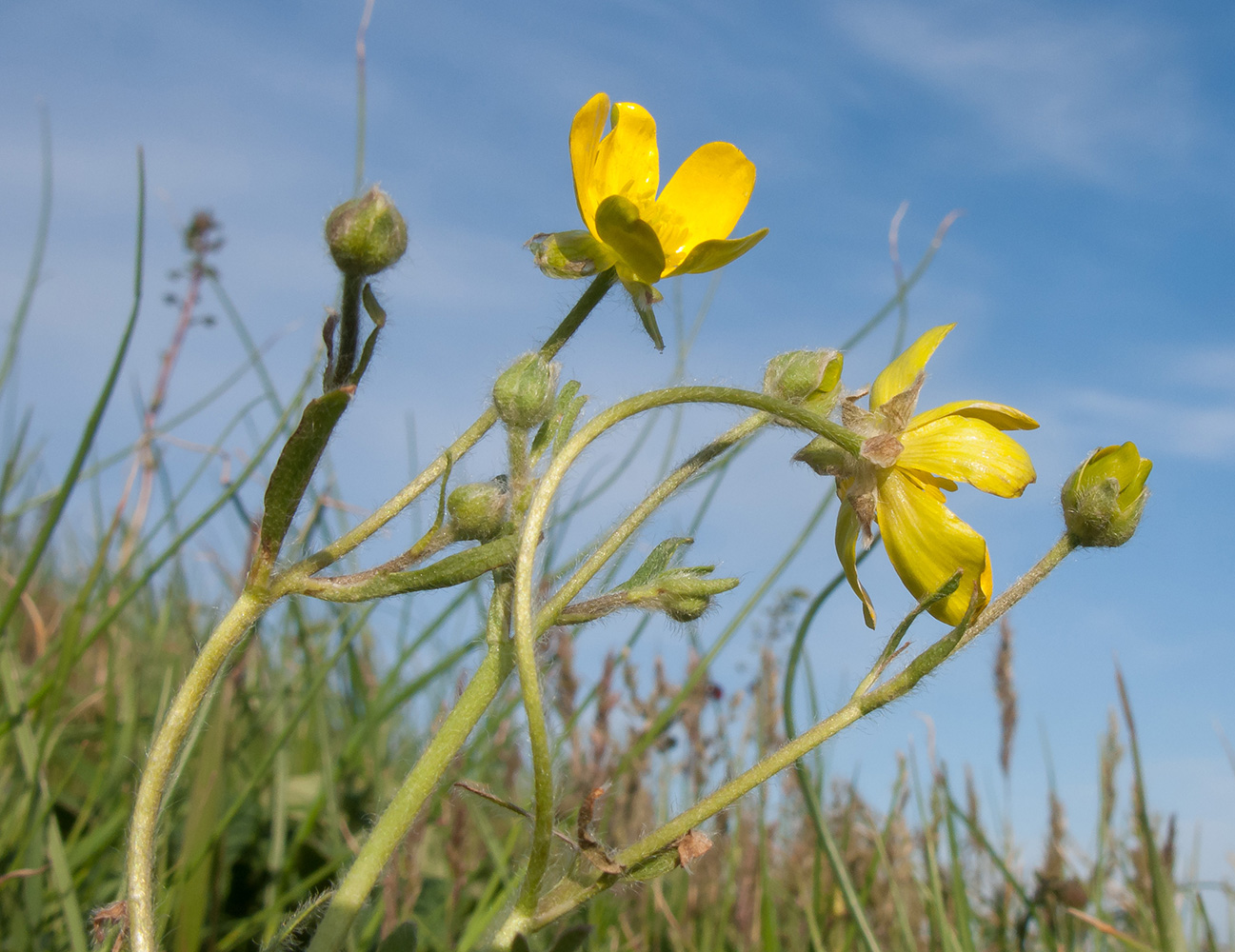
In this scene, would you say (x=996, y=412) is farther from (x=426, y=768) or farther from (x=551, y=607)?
(x=426, y=768)

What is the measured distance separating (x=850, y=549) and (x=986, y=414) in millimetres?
259

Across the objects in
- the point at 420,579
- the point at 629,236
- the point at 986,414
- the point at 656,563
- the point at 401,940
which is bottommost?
the point at 401,940

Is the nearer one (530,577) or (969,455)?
(530,577)

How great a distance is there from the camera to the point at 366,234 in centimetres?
109

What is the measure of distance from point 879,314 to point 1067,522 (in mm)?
1386

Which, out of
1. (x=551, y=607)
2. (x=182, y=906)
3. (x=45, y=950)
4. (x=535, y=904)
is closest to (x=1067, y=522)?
(x=551, y=607)

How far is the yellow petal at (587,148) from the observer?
4.30 ft

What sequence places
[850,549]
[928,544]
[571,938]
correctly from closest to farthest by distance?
[571,938]
[928,544]
[850,549]

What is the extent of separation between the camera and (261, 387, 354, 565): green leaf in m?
1.01

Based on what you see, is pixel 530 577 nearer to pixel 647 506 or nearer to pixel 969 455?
pixel 647 506

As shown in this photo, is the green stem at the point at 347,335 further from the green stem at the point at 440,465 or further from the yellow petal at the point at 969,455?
the yellow petal at the point at 969,455

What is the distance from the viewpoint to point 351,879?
1.02 meters

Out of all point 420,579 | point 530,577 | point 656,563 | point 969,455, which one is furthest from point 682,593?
point 969,455

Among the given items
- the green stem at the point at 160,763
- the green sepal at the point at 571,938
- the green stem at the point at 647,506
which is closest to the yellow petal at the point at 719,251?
the green stem at the point at 647,506
